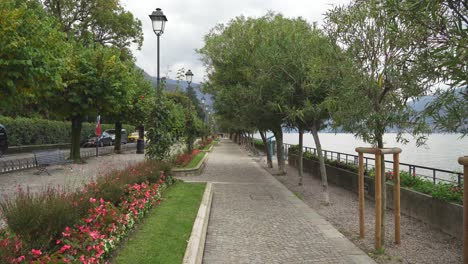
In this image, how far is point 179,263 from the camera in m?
4.96

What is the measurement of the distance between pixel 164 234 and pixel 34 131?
28.6 meters

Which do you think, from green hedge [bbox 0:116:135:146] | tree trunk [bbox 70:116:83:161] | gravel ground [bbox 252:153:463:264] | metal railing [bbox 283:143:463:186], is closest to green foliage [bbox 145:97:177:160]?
gravel ground [bbox 252:153:463:264]

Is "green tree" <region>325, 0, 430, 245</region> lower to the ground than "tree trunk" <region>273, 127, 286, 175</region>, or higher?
higher

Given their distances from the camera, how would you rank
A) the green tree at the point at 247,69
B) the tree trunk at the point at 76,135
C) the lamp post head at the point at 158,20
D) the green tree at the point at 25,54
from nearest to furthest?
the green tree at the point at 25,54 → the green tree at the point at 247,69 → the lamp post head at the point at 158,20 → the tree trunk at the point at 76,135

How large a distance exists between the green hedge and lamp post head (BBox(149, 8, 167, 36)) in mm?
19500

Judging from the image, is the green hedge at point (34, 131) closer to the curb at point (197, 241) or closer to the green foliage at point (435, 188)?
the curb at point (197, 241)

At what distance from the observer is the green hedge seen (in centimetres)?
2785

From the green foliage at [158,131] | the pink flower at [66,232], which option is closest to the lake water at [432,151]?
the pink flower at [66,232]

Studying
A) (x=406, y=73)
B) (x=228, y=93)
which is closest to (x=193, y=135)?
(x=228, y=93)

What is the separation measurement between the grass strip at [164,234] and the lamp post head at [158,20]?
617 centimetres

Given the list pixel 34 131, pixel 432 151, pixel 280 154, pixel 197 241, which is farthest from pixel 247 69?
pixel 432 151

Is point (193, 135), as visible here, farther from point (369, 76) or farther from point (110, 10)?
point (369, 76)

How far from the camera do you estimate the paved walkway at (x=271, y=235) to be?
587 centimetres

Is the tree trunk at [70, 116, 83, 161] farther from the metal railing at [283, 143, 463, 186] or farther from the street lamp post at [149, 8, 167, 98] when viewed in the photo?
the metal railing at [283, 143, 463, 186]
